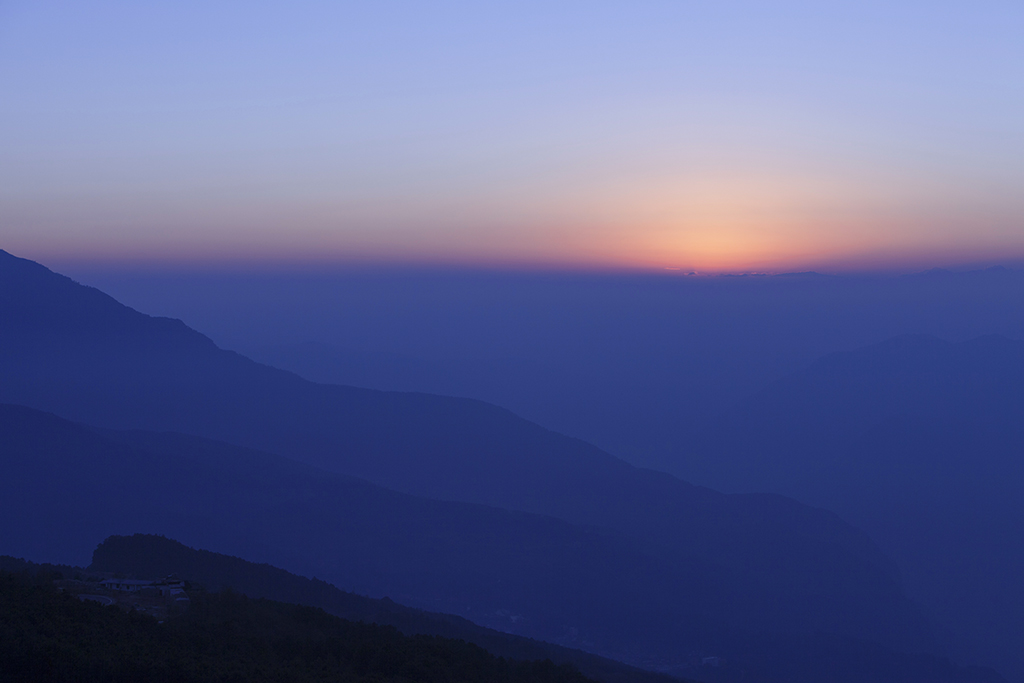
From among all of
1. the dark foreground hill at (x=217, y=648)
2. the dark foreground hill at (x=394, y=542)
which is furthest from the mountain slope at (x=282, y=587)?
the dark foreground hill at (x=394, y=542)

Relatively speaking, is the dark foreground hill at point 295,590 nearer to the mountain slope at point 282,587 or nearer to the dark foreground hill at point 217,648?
the mountain slope at point 282,587

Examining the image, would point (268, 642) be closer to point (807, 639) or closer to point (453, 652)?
point (453, 652)

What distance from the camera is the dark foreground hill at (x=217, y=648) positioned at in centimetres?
1578

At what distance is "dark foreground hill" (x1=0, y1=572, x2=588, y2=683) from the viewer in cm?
1578

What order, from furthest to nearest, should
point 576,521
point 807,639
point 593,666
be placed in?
1. point 576,521
2. point 807,639
3. point 593,666

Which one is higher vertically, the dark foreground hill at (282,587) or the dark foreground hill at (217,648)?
the dark foreground hill at (217,648)

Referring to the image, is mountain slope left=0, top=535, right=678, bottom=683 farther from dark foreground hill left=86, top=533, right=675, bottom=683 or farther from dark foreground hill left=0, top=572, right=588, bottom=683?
dark foreground hill left=0, top=572, right=588, bottom=683

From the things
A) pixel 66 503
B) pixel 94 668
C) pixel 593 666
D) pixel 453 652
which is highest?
pixel 94 668

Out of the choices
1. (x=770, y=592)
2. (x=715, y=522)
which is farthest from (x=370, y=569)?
(x=715, y=522)

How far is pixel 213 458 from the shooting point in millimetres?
159875

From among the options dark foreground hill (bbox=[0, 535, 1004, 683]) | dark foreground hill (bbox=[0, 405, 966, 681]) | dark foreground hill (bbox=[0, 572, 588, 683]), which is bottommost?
dark foreground hill (bbox=[0, 405, 966, 681])

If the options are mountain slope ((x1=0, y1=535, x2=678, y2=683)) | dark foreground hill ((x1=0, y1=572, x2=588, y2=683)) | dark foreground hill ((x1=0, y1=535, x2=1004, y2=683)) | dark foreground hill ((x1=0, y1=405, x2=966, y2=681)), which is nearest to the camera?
dark foreground hill ((x1=0, y1=572, x2=588, y2=683))

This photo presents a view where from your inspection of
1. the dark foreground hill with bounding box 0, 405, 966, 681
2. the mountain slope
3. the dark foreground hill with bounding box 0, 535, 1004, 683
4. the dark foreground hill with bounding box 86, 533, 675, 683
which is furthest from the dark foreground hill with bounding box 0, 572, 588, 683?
the dark foreground hill with bounding box 0, 405, 966, 681

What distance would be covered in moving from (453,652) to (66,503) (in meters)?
122
